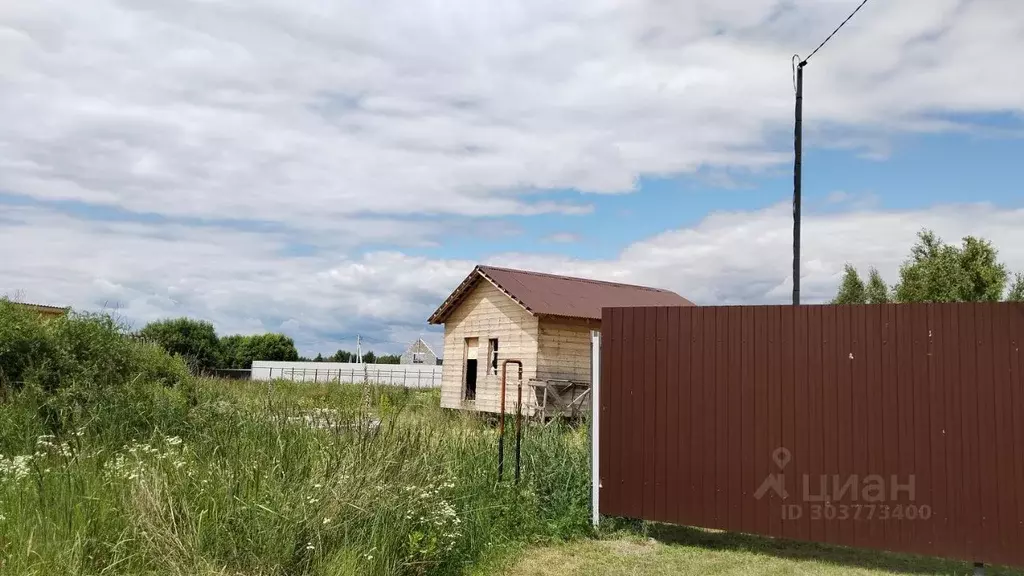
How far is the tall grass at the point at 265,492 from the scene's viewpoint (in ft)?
15.4

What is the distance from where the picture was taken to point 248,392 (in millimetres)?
8047

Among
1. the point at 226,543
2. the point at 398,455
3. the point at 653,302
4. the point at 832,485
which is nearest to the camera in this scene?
the point at 226,543

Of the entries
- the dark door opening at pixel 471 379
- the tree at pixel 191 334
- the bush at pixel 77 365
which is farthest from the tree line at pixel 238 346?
the bush at pixel 77 365

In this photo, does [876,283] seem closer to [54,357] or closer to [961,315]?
[961,315]

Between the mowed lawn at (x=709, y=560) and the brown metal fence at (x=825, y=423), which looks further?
the mowed lawn at (x=709, y=560)

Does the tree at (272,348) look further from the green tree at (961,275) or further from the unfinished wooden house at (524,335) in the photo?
the green tree at (961,275)

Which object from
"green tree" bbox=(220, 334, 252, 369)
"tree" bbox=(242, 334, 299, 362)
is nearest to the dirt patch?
"green tree" bbox=(220, 334, 252, 369)

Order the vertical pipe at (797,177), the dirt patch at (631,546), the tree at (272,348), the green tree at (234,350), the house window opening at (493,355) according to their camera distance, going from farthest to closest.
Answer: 1. the tree at (272,348)
2. the green tree at (234,350)
3. the house window opening at (493,355)
4. the vertical pipe at (797,177)
5. the dirt patch at (631,546)

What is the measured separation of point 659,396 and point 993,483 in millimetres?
2611

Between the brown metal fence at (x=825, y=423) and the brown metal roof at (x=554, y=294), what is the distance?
10.7m

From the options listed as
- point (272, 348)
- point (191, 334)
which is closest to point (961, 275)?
point (191, 334)

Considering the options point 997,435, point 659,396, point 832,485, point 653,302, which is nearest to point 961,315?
point 997,435

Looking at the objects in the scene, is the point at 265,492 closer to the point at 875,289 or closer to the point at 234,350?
the point at 875,289

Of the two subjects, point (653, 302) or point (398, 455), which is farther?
point (653, 302)
